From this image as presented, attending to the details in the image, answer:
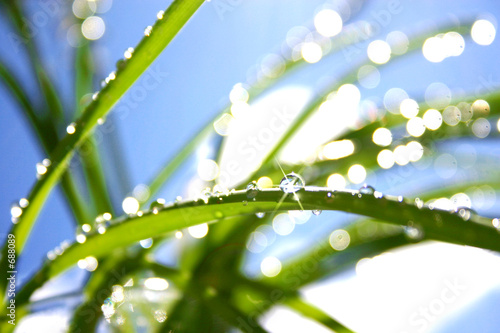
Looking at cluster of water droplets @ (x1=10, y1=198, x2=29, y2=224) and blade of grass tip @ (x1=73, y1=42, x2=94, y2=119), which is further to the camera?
blade of grass tip @ (x1=73, y1=42, x2=94, y2=119)

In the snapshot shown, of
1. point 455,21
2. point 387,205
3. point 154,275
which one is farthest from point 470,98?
point 154,275

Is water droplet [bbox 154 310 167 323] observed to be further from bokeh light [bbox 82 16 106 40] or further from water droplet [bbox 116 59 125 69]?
bokeh light [bbox 82 16 106 40]

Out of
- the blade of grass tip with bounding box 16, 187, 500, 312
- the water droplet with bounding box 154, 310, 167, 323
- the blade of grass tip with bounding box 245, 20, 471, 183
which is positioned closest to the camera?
the blade of grass tip with bounding box 16, 187, 500, 312

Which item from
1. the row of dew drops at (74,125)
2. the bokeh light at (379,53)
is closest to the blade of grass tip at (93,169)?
the row of dew drops at (74,125)

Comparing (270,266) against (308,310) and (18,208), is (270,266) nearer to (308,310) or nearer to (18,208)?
(308,310)

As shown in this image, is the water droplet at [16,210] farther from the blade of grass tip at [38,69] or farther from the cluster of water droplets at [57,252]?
the blade of grass tip at [38,69]

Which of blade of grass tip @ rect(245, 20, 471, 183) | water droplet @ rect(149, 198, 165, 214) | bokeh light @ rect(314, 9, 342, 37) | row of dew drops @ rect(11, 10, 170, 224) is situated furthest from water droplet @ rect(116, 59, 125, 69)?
bokeh light @ rect(314, 9, 342, 37)
